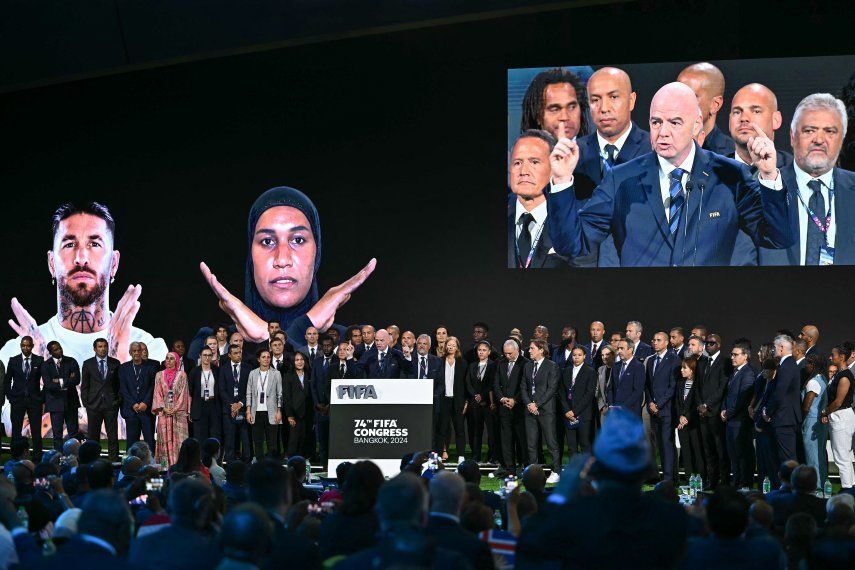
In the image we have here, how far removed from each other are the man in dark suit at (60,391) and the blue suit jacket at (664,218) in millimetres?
6548

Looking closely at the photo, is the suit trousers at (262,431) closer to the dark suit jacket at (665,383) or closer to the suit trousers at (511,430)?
the suit trousers at (511,430)

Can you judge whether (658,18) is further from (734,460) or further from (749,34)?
(734,460)

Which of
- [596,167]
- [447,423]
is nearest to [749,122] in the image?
[596,167]

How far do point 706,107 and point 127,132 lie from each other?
8.69 metres

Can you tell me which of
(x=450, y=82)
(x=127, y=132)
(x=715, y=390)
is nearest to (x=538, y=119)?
(x=450, y=82)

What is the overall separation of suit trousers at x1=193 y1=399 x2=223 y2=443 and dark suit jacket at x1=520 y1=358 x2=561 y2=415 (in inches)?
140

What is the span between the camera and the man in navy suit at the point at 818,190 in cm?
1377

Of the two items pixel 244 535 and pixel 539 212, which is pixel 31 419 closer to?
Result: pixel 539 212

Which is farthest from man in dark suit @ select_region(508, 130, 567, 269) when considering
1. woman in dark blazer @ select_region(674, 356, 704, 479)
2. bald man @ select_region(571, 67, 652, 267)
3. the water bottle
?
the water bottle

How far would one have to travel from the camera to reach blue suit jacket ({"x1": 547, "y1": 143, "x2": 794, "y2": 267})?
13906 millimetres

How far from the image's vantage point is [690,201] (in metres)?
14.1

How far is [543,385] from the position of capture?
11500mm

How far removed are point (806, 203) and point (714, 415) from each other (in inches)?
172

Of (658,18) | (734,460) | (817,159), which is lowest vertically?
(734,460)
